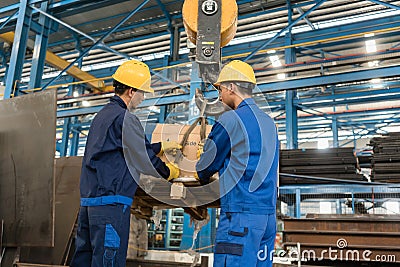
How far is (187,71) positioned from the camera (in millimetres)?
8211

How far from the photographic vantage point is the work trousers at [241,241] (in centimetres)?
193

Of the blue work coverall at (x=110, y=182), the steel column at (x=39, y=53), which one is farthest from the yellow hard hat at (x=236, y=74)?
the steel column at (x=39, y=53)

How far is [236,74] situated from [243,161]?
0.58m

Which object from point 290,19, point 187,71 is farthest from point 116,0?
point 290,19

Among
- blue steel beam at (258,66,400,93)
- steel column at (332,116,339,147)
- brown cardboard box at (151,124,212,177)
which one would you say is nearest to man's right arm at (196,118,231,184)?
brown cardboard box at (151,124,212,177)

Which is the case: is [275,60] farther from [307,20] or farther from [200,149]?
[200,149]

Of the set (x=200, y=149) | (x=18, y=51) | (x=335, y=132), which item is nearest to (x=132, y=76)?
(x=200, y=149)

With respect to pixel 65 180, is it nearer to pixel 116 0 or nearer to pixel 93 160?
pixel 93 160

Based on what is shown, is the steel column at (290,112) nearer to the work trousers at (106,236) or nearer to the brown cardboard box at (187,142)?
the brown cardboard box at (187,142)

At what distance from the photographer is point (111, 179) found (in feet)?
7.48

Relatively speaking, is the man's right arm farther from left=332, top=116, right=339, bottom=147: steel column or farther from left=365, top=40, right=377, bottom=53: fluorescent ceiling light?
left=332, top=116, right=339, bottom=147: steel column

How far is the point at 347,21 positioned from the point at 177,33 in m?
4.67

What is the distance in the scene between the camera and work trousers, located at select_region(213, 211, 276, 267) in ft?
6.33

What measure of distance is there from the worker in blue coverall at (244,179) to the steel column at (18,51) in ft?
17.9
